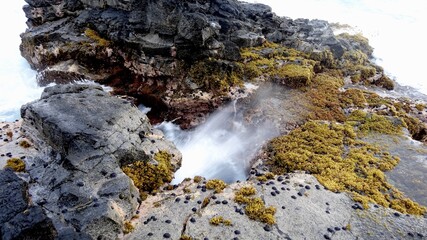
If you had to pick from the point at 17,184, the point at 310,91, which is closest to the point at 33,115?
the point at 17,184

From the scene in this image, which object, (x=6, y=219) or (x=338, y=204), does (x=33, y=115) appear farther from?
(x=338, y=204)

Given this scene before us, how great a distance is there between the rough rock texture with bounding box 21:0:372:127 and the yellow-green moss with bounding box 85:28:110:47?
61 mm

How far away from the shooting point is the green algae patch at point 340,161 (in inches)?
420

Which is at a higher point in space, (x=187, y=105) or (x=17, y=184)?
(x=17, y=184)

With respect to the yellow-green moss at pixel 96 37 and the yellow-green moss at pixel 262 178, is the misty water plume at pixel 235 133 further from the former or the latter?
the yellow-green moss at pixel 96 37

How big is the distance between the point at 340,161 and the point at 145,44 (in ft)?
39.7

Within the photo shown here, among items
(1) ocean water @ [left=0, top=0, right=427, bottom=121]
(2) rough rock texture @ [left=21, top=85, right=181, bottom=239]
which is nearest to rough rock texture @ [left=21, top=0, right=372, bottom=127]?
(1) ocean water @ [left=0, top=0, right=427, bottom=121]

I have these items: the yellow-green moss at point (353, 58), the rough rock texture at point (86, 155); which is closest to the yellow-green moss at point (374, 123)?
the yellow-green moss at point (353, 58)

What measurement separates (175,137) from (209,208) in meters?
7.87

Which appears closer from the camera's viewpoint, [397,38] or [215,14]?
[215,14]

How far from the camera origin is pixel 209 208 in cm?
945

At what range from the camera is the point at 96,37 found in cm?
2006

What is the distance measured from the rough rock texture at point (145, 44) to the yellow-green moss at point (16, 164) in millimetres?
8625

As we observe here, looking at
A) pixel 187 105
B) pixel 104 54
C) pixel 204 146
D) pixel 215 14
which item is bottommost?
pixel 204 146
